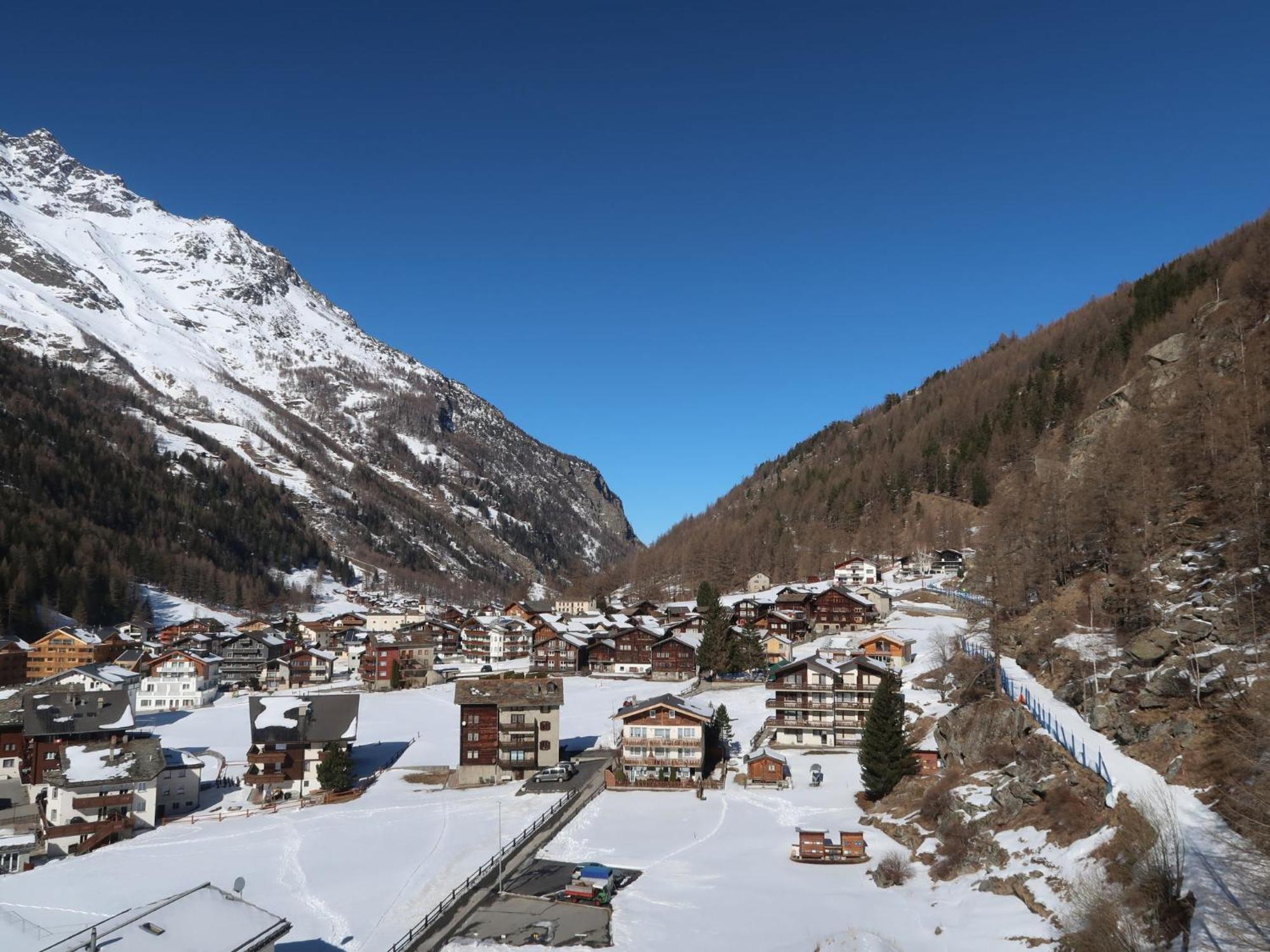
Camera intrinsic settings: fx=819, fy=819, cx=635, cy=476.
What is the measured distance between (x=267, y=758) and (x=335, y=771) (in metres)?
5.76

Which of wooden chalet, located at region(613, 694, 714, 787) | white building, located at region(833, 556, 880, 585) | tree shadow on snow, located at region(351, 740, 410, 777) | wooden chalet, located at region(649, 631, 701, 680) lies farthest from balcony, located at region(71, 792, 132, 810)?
white building, located at region(833, 556, 880, 585)

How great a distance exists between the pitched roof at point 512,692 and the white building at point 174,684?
180 ft

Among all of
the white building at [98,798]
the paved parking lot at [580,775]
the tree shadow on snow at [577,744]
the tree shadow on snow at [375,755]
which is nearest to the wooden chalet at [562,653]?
the tree shadow on snow at [577,744]

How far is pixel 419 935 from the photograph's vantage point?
30.6m

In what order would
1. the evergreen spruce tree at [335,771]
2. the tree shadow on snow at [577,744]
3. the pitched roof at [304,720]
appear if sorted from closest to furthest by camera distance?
the evergreen spruce tree at [335,771]
the pitched roof at [304,720]
the tree shadow on snow at [577,744]

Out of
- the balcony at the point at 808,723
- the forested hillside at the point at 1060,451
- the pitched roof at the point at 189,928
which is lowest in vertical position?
the pitched roof at the point at 189,928

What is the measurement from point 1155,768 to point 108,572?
17574 centimetres

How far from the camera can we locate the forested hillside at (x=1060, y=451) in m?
50.3

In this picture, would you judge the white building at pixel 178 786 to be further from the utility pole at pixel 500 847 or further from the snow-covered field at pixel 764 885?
the snow-covered field at pixel 764 885

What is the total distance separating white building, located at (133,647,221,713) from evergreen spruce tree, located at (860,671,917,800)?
8396 centimetres

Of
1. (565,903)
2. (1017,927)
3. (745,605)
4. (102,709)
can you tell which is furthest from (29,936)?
(745,605)

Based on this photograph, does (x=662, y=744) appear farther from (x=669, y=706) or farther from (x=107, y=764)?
(x=107, y=764)

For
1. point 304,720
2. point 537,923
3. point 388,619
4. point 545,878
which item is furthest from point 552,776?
point 388,619

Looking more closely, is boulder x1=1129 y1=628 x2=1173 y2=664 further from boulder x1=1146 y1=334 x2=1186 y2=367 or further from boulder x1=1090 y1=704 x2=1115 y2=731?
boulder x1=1146 y1=334 x2=1186 y2=367
